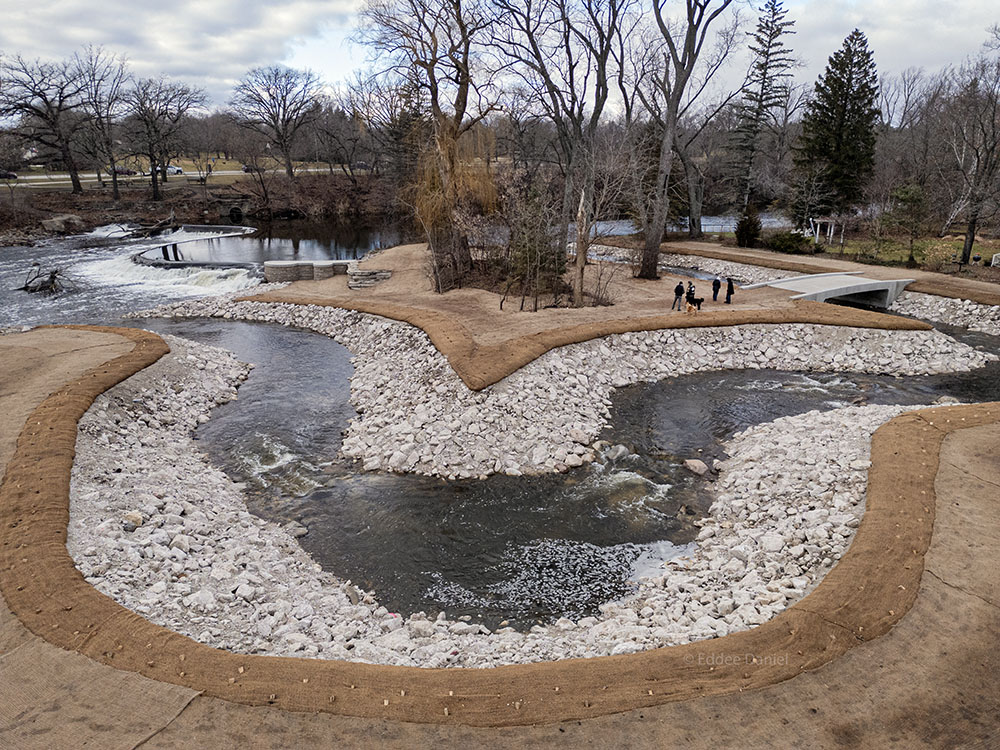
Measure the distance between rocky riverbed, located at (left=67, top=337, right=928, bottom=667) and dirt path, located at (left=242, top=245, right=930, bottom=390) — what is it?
21.5 ft

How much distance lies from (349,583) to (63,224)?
156 ft

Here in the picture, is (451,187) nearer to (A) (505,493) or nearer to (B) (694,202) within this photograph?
(A) (505,493)

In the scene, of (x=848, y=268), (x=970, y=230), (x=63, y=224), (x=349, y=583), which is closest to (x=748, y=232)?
(x=848, y=268)

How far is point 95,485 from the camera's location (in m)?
10.1

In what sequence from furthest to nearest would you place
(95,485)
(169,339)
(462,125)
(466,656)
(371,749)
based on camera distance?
(462,125)
(169,339)
(95,485)
(466,656)
(371,749)

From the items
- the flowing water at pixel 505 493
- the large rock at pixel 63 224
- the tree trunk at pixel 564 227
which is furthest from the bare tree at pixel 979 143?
the large rock at pixel 63 224

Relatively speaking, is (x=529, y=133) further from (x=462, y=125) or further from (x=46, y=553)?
(x=46, y=553)

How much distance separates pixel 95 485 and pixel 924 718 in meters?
12.3

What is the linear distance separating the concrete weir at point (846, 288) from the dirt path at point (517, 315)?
42.7 inches

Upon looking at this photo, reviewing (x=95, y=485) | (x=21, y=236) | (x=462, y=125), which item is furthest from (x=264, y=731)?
(x=21, y=236)

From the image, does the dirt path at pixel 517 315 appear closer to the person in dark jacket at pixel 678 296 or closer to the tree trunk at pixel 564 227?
the person in dark jacket at pixel 678 296

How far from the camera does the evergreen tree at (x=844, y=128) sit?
127 feet

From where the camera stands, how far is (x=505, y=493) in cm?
1159

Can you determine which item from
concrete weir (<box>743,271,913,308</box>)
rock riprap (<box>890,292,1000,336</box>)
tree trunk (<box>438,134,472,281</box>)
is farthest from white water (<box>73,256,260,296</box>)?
rock riprap (<box>890,292,1000,336</box>)
